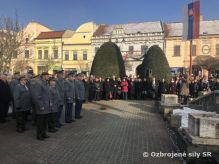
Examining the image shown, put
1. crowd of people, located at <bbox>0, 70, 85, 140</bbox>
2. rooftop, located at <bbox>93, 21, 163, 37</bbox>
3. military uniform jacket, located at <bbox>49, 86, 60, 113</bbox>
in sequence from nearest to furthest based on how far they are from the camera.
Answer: crowd of people, located at <bbox>0, 70, 85, 140</bbox> → military uniform jacket, located at <bbox>49, 86, 60, 113</bbox> → rooftop, located at <bbox>93, 21, 163, 37</bbox>

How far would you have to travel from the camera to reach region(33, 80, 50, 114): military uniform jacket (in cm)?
952

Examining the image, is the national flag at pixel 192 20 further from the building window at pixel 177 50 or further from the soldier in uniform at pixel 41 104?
the building window at pixel 177 50

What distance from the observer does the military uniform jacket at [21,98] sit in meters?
10.7

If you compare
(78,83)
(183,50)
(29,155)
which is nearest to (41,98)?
(29,155)

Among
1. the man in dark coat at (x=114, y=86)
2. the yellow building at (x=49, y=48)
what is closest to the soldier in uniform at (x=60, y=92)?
the man in dark coat at (x=114, y=86)

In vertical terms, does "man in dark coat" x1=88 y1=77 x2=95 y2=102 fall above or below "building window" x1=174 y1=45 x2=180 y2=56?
below

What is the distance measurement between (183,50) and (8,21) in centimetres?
3043

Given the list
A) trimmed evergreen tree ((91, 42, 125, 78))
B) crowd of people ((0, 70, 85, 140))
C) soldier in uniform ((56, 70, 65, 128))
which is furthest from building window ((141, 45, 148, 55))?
soldier in uniform ((56, 70, 65, 128))

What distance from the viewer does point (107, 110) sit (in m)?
16.2

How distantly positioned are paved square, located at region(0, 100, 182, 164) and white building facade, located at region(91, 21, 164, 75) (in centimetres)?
3593

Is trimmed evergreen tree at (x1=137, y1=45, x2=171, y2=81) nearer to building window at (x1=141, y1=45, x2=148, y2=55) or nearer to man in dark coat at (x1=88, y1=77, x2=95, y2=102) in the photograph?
man in dark coat at (x1=88, y1=77, x2=95, y2=102)

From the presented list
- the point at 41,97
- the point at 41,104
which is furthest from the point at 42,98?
the point at 41,104

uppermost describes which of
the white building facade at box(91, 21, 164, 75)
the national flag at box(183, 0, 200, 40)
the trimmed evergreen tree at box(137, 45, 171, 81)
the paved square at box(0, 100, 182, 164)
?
the white building facade at box(91, 21, 164, 75)

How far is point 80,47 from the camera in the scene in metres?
55.8
